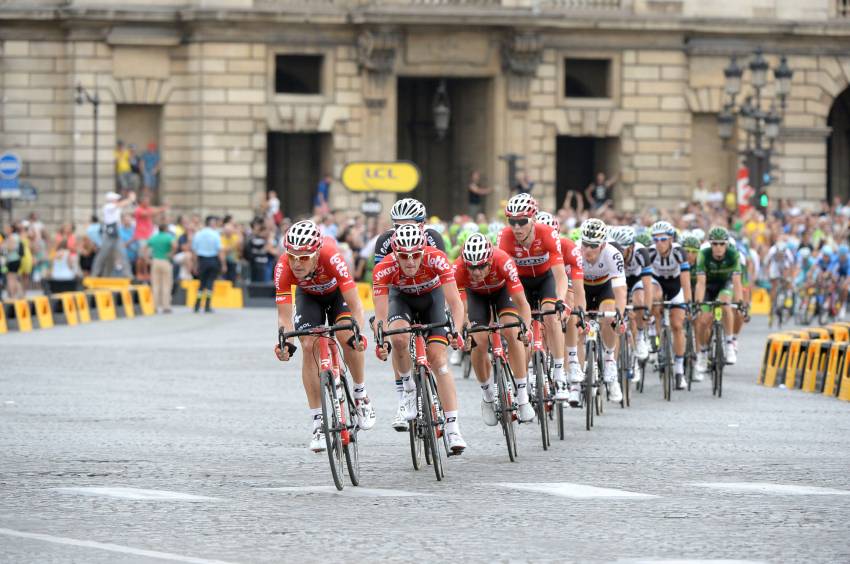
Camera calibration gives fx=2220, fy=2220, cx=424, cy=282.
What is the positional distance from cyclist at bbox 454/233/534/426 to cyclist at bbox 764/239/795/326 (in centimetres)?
2175

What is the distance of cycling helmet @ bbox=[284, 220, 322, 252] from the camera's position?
1518 centimetres

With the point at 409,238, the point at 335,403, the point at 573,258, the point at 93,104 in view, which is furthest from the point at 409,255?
the point at 93,104

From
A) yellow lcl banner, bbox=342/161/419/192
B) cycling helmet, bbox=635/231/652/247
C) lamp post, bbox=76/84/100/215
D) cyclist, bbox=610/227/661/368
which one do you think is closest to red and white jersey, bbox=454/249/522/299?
cyclist, bbox=610/227/661/368

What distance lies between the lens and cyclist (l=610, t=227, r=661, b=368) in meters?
23.7

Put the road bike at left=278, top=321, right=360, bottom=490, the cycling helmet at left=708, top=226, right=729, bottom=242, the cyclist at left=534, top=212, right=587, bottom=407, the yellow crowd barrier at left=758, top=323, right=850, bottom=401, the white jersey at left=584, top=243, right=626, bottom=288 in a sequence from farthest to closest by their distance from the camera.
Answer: the cycling helmet at left=708, top=226, right=729, bottom=242 → the yellow crowd barrier at left=758, top=323, right=850, bottom=401 → the white jersey at left=584, top=243, right=626, bottom=288 → the cyclist at left=534, top=212, right=587, bottom=407 → the road bike at left=278, top=321, right=360, bottom=490

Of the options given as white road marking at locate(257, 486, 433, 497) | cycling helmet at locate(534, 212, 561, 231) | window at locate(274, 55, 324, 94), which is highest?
window at locate(274, 55, 324, 94)

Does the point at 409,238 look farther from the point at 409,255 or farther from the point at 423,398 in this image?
the point at 423,398

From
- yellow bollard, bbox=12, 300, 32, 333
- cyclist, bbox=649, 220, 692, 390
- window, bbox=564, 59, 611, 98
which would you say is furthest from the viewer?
window, bbox=564, 59, 611, 98

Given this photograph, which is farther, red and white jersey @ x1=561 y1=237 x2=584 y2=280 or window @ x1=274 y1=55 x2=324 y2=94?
window @ x1=274 y1=55 x2=324 y2=94

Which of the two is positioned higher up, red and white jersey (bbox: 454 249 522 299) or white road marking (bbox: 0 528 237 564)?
red and white jersey (bbox: 454 249 522 299)

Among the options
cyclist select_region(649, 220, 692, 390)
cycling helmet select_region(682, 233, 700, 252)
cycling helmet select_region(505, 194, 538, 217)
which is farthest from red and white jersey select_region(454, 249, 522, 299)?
cycling helmet select_region(682, 233, 700, 252)

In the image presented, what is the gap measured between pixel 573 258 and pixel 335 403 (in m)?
5.58

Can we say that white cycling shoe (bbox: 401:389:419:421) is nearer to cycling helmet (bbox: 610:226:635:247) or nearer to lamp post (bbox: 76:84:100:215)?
cycling helmet (bbox: 610:226:635:247)

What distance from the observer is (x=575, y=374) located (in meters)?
19.9
